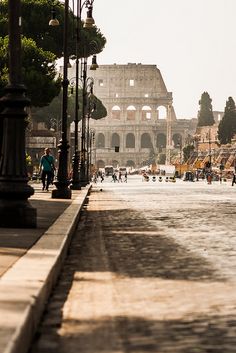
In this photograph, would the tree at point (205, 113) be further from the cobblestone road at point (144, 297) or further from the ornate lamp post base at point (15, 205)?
the ornate lamp post base at point (15, 205)

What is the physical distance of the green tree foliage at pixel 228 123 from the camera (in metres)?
146

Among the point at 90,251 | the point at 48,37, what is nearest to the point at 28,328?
the point at 90,251

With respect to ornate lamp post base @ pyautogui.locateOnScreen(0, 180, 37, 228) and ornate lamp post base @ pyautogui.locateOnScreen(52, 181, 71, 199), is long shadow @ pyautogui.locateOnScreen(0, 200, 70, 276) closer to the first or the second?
ornate lamp post base @ pyautogui.locateOnScreen(0, 180, 37, 228)

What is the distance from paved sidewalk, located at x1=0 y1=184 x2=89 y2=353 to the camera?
460 cm

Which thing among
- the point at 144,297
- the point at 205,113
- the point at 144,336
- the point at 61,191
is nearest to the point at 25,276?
the point at 144,297

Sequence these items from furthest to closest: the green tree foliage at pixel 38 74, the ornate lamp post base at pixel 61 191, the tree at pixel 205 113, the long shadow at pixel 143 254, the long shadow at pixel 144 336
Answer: the tree at pixel 205 113 < the green tree foliage at pixel 38 74 < the ornate lamp post base at pixel 61 191 < the long shadow at pixel 143 254 < the long shadow at pixel 144 336

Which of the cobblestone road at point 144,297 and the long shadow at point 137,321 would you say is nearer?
the long shadow at point 137,321

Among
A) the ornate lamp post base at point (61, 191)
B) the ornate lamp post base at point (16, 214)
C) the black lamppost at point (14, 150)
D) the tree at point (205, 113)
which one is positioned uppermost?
the tree at point (205, 113)

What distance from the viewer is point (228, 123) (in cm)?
14675

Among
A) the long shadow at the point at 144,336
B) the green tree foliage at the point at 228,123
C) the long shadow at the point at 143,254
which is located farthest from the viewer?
the green tree foliage at the point at 228,123

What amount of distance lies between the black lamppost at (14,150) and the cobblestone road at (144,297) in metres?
0.87

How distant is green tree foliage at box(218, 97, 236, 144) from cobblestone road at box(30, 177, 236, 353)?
134m

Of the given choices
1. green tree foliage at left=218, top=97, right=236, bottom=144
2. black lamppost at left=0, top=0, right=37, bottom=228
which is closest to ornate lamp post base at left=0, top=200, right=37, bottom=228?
black lamppost at left=0, top=0, right=37, bottom=228

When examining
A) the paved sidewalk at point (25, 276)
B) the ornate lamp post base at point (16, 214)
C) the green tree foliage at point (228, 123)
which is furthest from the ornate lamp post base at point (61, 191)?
the green tree foliage at point (228, 123)
